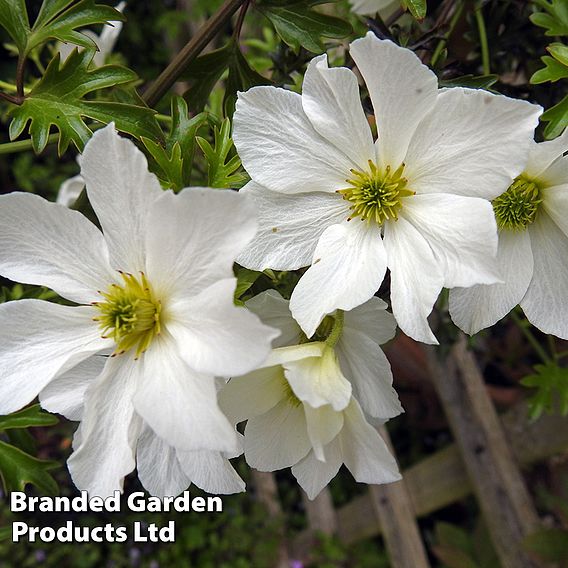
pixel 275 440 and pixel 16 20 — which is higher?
pixel 16 20

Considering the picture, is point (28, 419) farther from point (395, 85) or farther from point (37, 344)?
point (395, 85)

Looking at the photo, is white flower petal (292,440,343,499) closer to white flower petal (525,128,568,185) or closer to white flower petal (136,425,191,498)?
white flower petal (136,425,191,498)

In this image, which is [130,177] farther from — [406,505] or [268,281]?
[406,505]

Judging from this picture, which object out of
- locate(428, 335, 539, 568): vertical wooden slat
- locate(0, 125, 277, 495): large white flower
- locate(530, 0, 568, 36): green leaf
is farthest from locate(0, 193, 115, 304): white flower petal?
locate(428, 335, 539, 568): vertical wooden slat

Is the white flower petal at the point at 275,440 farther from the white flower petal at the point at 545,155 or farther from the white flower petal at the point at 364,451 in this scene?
the white flower petal at the point at 545,155

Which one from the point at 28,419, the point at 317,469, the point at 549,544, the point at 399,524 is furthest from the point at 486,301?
the point at 399,524

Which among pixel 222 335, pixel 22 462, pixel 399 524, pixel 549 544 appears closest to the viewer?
pixel 222 335

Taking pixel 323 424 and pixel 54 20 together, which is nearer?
pixel 323 424
